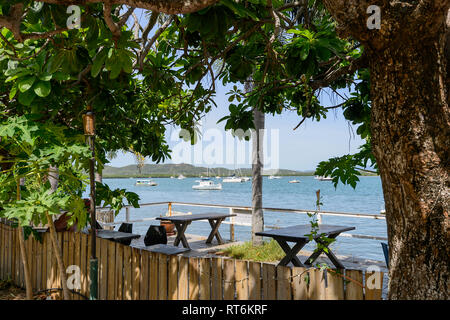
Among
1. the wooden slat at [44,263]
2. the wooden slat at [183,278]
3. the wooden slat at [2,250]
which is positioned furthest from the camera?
the wooden slat at [2,250]

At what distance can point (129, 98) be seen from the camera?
15.6 feet

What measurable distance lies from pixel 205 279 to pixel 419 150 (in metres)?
2.13

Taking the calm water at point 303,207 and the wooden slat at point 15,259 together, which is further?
the calm water at point 303,207

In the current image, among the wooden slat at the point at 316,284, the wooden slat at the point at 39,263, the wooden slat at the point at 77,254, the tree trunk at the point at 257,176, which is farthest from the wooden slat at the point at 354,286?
the tree trunk at the point at 257,176

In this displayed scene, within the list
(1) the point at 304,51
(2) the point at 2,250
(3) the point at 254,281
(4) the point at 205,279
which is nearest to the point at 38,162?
(4) the point at 205,279

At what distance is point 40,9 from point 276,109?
10.2ft

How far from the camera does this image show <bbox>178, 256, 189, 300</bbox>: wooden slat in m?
3.42

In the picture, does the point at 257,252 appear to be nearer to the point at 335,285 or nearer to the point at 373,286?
the point at 335,285

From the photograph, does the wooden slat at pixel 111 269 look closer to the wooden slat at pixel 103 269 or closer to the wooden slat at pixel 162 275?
the wooden slat at pixel 103 269

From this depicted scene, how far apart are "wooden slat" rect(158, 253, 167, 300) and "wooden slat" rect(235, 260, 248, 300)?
76cm

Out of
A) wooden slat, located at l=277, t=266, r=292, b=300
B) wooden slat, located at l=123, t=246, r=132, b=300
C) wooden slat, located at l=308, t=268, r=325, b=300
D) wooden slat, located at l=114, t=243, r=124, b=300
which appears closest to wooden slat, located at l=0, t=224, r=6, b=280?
wooden slat, located at l=114, t=243, r=124, b=300

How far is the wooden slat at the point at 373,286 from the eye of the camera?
2576 millimetres

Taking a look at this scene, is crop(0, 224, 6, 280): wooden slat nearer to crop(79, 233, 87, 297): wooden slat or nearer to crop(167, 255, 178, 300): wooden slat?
crop(79, 233, 87, 297): wooden slat

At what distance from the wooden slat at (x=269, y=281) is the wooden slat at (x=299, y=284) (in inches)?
6.3
